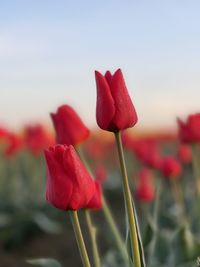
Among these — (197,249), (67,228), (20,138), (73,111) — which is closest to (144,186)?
(197,249)

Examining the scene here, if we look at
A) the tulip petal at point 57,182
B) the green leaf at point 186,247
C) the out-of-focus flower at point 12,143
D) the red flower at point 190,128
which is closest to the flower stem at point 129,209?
the tulip petal at point 57,182

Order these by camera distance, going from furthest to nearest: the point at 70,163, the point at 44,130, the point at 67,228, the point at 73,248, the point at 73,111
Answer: the point at 44,130 < the point at 67,228 < the point at 73,248 < the point at 73,111 < the point at 70,163

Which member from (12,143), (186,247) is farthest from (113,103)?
(12,143)

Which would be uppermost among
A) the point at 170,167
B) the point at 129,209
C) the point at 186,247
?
the point at 129,209

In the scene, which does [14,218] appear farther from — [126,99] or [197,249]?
[126,99]

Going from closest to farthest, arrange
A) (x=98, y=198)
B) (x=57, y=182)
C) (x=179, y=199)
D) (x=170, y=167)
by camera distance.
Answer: (x=57, y=182) < (x=98, y=198) < (x=170, y=167) < (x=179, y=199)

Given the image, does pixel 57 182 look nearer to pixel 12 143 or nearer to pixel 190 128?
pixel 190 128
